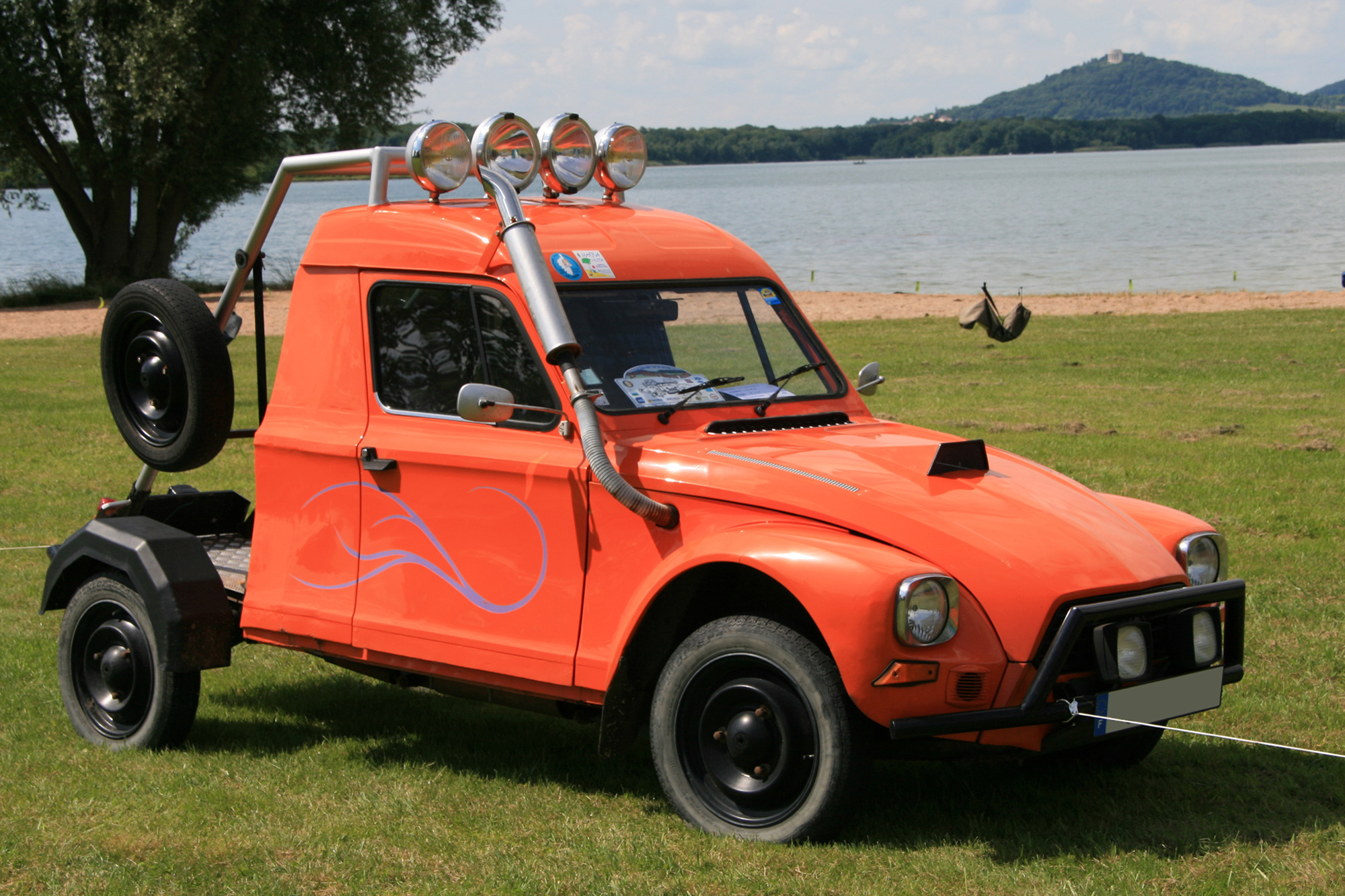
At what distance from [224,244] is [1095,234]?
4783 cm

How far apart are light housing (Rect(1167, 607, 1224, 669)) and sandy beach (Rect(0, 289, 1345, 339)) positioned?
900 inches

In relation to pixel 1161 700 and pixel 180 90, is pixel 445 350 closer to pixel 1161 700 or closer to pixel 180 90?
pixel 1161 700

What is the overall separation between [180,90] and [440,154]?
28.0 metres

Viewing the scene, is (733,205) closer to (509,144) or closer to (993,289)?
(993,289)

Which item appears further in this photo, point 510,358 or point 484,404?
point 510,358

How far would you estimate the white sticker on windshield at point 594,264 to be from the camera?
524 centimetres

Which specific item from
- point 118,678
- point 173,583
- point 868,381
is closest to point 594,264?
point 868,381

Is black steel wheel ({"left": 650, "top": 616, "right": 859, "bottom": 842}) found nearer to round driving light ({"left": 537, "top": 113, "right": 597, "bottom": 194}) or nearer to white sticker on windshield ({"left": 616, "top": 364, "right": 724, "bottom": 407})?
white sticker on windshield ({"left": 616, "top": 364, "right": 724, "bottom": 407})

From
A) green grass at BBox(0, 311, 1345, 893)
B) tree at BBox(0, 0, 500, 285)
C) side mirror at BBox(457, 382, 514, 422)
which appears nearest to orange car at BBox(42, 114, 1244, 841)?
side mirror at BBox(457, 382, 514, 422)

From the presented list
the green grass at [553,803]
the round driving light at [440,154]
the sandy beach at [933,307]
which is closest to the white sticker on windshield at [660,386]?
the round driving light at [440,154]

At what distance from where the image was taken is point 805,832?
4371 mm

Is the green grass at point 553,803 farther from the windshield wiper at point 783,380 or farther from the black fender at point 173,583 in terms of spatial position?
the windshield wiper at point 783,380

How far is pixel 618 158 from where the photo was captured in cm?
600

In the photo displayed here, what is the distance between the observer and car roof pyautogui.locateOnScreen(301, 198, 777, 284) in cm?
524
